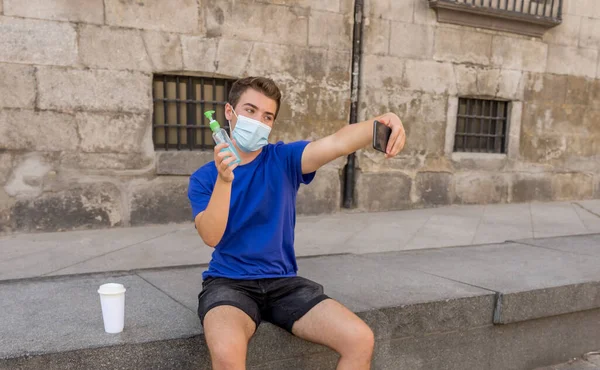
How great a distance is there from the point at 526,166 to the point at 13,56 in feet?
22.0

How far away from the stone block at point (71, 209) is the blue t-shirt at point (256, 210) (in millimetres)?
3288

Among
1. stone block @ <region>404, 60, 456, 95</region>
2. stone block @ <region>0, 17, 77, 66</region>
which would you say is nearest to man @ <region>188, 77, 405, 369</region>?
stone block @ <region>0, 17, 77, 66</region>

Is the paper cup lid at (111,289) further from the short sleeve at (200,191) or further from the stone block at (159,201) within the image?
the stone block at (159,201)

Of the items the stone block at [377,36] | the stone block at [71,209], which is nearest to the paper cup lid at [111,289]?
the stone block at [71,209]

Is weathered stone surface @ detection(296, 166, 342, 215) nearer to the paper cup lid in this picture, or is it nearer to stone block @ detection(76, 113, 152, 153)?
stone block @ detection(76, 113, 152, 153)

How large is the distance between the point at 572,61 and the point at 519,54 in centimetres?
103

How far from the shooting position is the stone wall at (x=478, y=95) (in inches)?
251

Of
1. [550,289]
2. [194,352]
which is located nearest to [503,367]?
[550,289]

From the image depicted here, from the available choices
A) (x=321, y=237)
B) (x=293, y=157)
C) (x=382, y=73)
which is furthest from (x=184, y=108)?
(x=293, y=157)

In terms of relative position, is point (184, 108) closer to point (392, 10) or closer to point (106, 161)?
point (106, 161)

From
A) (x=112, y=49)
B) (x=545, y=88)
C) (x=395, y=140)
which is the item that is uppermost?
(x=112, y=49)

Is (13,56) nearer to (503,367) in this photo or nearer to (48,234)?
(48,234)

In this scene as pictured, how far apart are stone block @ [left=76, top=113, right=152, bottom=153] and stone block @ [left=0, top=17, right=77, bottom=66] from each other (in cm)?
59

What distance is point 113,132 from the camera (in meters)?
5.07
